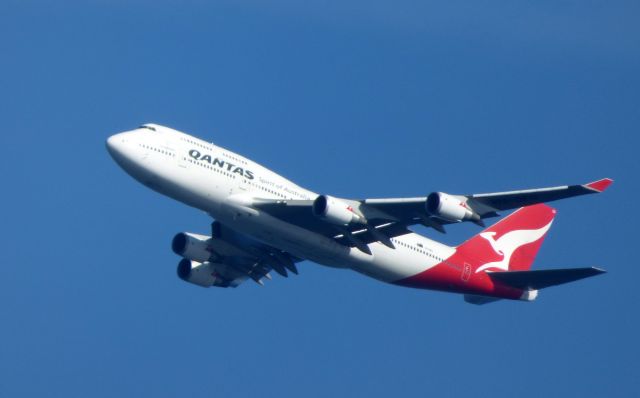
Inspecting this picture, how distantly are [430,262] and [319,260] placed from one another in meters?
4.90

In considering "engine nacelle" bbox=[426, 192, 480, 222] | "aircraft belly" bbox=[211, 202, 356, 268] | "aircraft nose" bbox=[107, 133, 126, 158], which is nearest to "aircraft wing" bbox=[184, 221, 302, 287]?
"aircraft belly" bbox=[211, 202, 356, 268]

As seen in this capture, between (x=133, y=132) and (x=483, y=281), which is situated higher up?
(x=133, y=132)

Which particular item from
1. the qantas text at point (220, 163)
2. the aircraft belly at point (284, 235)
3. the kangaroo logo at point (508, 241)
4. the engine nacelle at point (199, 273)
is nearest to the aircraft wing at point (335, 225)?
the aircraft belly at point (284, 235)

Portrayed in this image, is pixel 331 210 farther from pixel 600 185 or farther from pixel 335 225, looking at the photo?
pixel 600 185

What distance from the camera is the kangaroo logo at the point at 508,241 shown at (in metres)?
55.4

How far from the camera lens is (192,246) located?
5409 cm

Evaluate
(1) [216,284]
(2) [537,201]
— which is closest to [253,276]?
(1) [216,284]

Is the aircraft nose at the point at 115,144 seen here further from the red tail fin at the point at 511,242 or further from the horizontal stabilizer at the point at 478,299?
the horizontal stabilizer at the point at 478,299

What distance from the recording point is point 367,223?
157 feet

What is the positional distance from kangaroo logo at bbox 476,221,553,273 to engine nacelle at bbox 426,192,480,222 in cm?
865

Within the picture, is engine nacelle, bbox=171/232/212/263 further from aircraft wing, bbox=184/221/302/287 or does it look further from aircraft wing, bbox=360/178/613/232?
aircraft wing, bbox=360/178/613/232

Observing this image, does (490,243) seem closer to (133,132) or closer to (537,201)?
(537,201)

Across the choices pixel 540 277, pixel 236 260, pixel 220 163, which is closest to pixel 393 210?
pixel 220 163

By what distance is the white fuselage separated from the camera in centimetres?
4797
